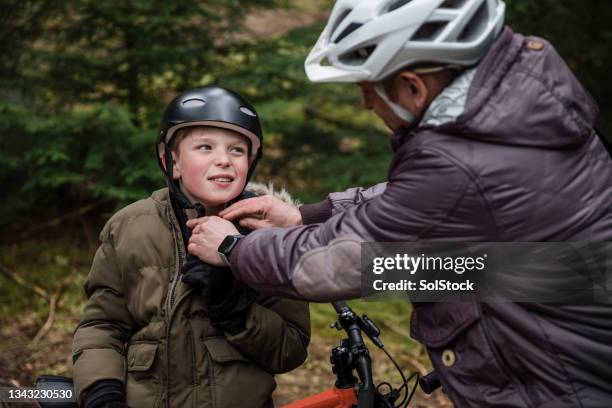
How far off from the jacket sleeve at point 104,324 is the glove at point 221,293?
40 centimetres

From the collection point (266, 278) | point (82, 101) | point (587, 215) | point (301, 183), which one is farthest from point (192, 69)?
point (587, 215)

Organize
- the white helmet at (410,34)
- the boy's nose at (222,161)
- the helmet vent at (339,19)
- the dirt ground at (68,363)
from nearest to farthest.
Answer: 1. the white helmet at (410,34)
2. the helmet vent at (339,19)
3. the boy's nose at (222,161)
4. the dirt ground at (68,363)

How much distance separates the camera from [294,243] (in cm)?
238

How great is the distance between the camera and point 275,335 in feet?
9.84

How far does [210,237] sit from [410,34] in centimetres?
112

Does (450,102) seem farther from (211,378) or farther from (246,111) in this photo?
(211,378)

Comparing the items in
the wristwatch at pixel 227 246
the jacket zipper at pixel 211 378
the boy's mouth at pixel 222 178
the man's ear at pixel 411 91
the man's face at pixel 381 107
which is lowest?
the jacket zipper at pixel 211 378

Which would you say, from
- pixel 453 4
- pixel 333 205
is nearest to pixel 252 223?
pixel 333 205

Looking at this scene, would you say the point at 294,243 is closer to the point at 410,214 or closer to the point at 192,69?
the point at 410,214

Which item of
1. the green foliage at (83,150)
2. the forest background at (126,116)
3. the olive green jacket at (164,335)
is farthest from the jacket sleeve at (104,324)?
the green foliage at (83,150)

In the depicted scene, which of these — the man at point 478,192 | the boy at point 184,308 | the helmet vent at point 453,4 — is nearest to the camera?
the man at point 478,192

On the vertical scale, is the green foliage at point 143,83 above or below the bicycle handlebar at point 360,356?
below

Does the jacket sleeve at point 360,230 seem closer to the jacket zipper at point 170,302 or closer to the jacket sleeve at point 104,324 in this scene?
the jacket zipper at point 170,302

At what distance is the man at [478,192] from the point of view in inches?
83.9
